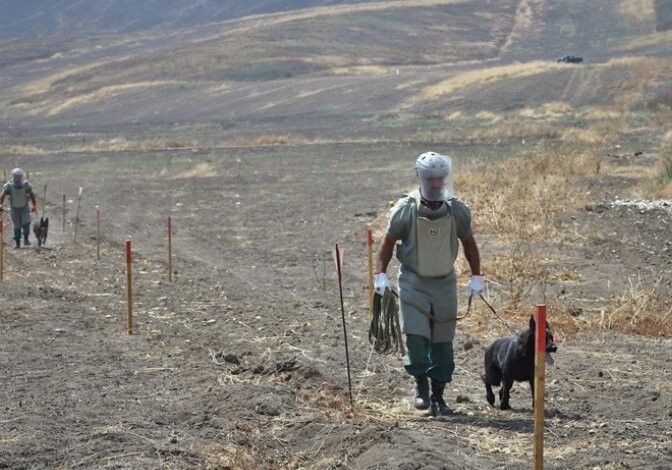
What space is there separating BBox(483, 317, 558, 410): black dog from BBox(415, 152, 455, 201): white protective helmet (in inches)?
43.4

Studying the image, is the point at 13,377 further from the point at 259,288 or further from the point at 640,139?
the point at 640,139

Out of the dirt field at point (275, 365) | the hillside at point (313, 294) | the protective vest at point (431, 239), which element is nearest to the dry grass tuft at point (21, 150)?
the hillside at point (313, 294)

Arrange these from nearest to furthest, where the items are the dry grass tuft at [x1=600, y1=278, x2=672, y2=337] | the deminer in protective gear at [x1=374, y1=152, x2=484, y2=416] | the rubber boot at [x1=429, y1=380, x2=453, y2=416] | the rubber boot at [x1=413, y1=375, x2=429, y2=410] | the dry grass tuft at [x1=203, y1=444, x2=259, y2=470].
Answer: the dry grass tuft at [x1=203, y1=444, x2=259, y2=470] → the deminer in protective gear at [x1=374, y1=152, x2=484, y2=416] → the rubber boot at [x1=429, y1=380, x2=453, y2=416] → the rubber boot at [x1=413, y1=375, x2=429, y2=410] → the dry grass tuft at [x1=600, y1=278, x2=672, y2=337]

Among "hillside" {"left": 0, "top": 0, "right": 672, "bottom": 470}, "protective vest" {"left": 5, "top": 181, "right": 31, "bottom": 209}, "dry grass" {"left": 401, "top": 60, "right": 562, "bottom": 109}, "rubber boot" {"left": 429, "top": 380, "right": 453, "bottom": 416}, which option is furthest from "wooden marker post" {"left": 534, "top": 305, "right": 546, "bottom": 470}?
"dry grass" {"left": 401, "top": 60, "right": 562, "bottom": 109}

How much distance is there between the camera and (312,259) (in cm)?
1872

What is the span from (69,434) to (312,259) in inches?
428

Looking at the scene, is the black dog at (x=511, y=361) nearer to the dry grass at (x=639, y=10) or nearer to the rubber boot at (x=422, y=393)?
the rubber boot at (x=422, y=393)

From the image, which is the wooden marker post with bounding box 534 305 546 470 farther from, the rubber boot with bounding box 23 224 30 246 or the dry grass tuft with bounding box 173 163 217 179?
the dry grass tuft with bounding box 173 163 217 179

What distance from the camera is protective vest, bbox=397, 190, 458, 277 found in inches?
336

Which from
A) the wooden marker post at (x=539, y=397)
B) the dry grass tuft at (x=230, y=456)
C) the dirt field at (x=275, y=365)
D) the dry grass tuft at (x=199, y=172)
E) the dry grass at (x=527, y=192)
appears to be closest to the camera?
the wooden marker post at (x=539, y=397)

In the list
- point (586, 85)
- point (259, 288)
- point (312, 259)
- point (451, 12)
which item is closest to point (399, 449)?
point (259, 288)

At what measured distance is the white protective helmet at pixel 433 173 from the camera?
27.7 ft

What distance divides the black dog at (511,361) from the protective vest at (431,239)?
0.75m

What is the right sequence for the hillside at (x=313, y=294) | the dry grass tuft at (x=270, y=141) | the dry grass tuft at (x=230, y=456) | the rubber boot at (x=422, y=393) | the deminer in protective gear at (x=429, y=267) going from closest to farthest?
the dry grass tuft at (x=230, y=456) < the hillside at (x=313, y=294) < the deminer in protective gear at (x=429, y=267) < the rubber boot at (x=422, y=393) < the dry grass tuft at (x=270, y=141)
